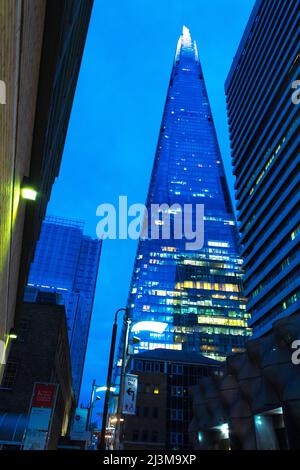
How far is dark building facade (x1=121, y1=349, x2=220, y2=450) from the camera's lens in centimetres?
8388

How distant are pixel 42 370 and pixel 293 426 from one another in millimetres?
22457

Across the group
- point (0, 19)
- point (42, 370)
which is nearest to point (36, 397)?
point (42, 370)

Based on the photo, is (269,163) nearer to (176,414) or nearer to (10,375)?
(176,414)

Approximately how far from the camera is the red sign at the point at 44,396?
20.4 metres

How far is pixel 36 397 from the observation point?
20625 millimetres

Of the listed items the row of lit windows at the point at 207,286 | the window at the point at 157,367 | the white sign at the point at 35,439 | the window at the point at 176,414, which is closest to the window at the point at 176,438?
the window at the point at 176,414

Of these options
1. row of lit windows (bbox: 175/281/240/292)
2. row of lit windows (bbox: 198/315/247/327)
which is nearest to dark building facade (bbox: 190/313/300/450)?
row of lit windows (bbox: 198/315/247/327)

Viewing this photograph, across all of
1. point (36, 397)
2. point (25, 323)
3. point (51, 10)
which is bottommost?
point (36, 397)

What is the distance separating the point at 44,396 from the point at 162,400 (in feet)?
243

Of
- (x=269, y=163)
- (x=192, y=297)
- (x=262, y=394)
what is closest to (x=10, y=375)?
(x=262, y=394)

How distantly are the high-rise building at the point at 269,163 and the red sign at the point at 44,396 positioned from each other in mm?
59717

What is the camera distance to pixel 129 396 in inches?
750
